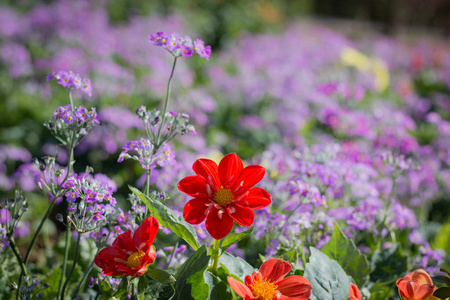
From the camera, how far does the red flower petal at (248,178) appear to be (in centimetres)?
108

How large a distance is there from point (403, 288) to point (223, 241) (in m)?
0.48

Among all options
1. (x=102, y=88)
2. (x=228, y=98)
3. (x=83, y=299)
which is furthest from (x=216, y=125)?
(x=83, y=299)

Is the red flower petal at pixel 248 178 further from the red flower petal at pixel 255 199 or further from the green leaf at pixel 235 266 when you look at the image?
the green leaf at pixel 235 266

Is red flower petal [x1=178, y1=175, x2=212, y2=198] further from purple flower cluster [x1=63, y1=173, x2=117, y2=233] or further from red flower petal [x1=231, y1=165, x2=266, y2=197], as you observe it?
purple flower cluster [x1=63, y1=173, x2=117, y2=233]

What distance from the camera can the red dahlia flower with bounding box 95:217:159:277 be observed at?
971mm

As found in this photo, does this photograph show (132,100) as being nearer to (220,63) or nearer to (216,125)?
(216,125)

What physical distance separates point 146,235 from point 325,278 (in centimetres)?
53

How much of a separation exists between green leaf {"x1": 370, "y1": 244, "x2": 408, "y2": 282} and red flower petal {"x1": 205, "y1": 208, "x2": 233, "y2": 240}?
2.38 feet

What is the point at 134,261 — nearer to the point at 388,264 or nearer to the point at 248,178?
the point at 248,178

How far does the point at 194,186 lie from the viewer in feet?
3.59

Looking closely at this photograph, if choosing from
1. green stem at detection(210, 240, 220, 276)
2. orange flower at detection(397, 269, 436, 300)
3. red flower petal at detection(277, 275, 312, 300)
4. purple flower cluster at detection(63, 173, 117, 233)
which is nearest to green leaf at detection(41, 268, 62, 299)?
purple flower cluster at detection(63, 173, 117, 233)

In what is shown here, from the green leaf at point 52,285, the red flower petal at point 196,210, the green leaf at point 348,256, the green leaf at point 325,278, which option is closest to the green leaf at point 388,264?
the green leaf at point 348,256

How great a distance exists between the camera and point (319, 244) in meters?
1.52

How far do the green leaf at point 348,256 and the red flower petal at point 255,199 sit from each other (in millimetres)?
386
